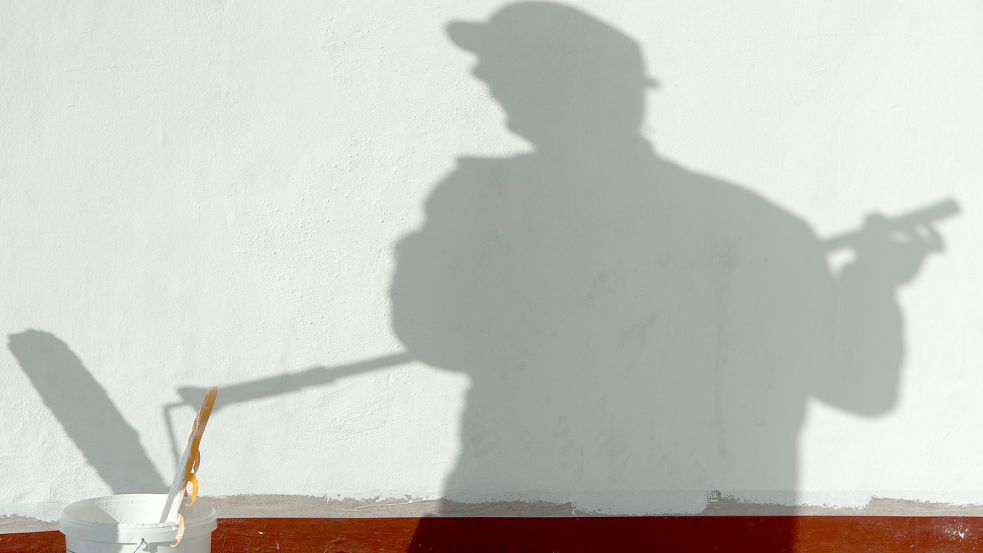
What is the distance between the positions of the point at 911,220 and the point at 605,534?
136 centimetres

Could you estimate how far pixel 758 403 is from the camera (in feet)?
9.13

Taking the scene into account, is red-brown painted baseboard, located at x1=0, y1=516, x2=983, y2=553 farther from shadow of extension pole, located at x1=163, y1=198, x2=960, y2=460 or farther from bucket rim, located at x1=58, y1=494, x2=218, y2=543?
bucket rim, located at x1=58, y1=494, x2=218, y2=543

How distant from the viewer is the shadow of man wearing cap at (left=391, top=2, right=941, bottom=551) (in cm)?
269

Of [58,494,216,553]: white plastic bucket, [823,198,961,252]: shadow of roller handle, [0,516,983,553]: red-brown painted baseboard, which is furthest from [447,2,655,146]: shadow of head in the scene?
[58,494,216,553]: white plastic bucket

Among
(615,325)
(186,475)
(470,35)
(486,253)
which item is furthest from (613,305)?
(186,475)

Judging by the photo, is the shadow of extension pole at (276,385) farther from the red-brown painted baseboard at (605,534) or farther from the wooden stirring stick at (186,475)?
the wooden stirring stick at (186,475)

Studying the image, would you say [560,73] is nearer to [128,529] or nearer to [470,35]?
[470,35]

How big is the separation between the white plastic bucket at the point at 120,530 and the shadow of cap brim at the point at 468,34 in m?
1.47

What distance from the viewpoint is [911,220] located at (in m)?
2.80

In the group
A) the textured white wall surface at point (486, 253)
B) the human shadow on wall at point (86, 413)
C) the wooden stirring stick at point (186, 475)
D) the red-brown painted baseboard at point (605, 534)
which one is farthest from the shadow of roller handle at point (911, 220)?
the human shadow on wall at point (86, 413)

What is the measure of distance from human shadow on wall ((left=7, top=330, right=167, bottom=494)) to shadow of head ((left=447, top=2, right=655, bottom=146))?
1.43m

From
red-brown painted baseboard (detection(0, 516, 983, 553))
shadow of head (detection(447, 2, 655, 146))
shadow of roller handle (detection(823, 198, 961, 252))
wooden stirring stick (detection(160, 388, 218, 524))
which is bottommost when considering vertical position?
red-brown painted baseboard (detection(0, 516, 983, 553))

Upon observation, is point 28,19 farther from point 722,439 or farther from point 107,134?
point 722,439

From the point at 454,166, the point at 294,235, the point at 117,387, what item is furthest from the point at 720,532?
the point at 117,387
